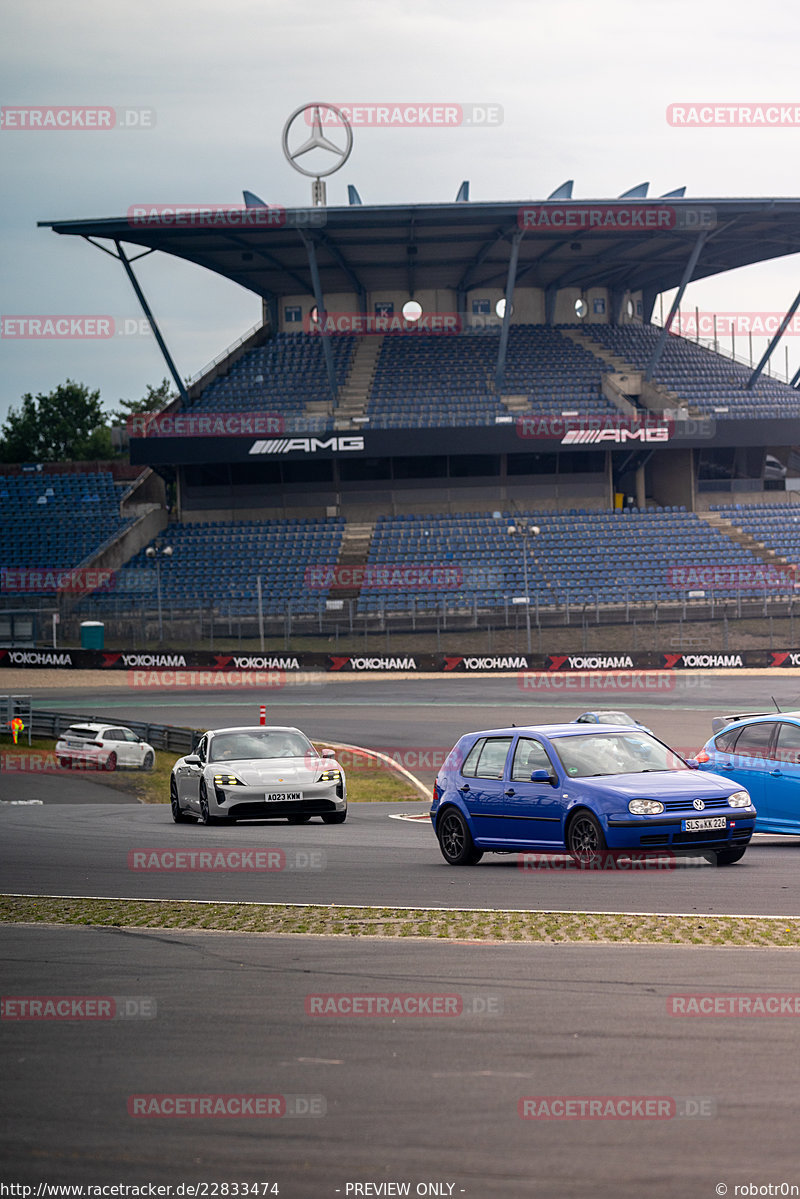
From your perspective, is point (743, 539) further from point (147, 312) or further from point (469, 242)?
point (147, 312)

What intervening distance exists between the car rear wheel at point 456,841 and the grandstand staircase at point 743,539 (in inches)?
1644

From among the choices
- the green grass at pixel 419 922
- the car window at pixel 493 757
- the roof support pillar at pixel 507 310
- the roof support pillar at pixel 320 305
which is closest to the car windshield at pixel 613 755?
the car window at pixel 493 757

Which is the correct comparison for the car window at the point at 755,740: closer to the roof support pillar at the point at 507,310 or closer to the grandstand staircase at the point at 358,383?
the roof support pillar at the point at 507,310

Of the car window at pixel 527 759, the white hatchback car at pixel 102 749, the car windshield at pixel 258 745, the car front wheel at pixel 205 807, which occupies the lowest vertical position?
the white hatchback car at pixel 102 749

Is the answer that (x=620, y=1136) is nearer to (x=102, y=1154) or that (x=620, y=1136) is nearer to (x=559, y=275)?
(x=102, y=1154)

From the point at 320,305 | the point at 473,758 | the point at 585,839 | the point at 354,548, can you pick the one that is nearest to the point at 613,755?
the point at 585,839

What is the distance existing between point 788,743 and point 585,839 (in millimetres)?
3114

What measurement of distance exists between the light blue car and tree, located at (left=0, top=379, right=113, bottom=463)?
91240 mm

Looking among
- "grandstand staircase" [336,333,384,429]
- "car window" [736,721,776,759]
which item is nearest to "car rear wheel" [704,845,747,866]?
"car window" [736,721,776,759]

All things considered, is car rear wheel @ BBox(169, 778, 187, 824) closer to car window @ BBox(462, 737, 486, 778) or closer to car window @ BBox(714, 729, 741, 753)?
car window @ BBox(462, 737, 486, 778)

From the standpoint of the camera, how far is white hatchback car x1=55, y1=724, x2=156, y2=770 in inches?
1241

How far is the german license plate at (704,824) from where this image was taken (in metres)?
12.5

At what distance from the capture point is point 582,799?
12.8 m

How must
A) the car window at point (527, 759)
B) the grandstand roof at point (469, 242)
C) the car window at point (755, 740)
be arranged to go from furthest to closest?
1. the grandstand roof at point (469, 242)
2. the car window at point (755, 740)
3. the car window at point (527, 759)
